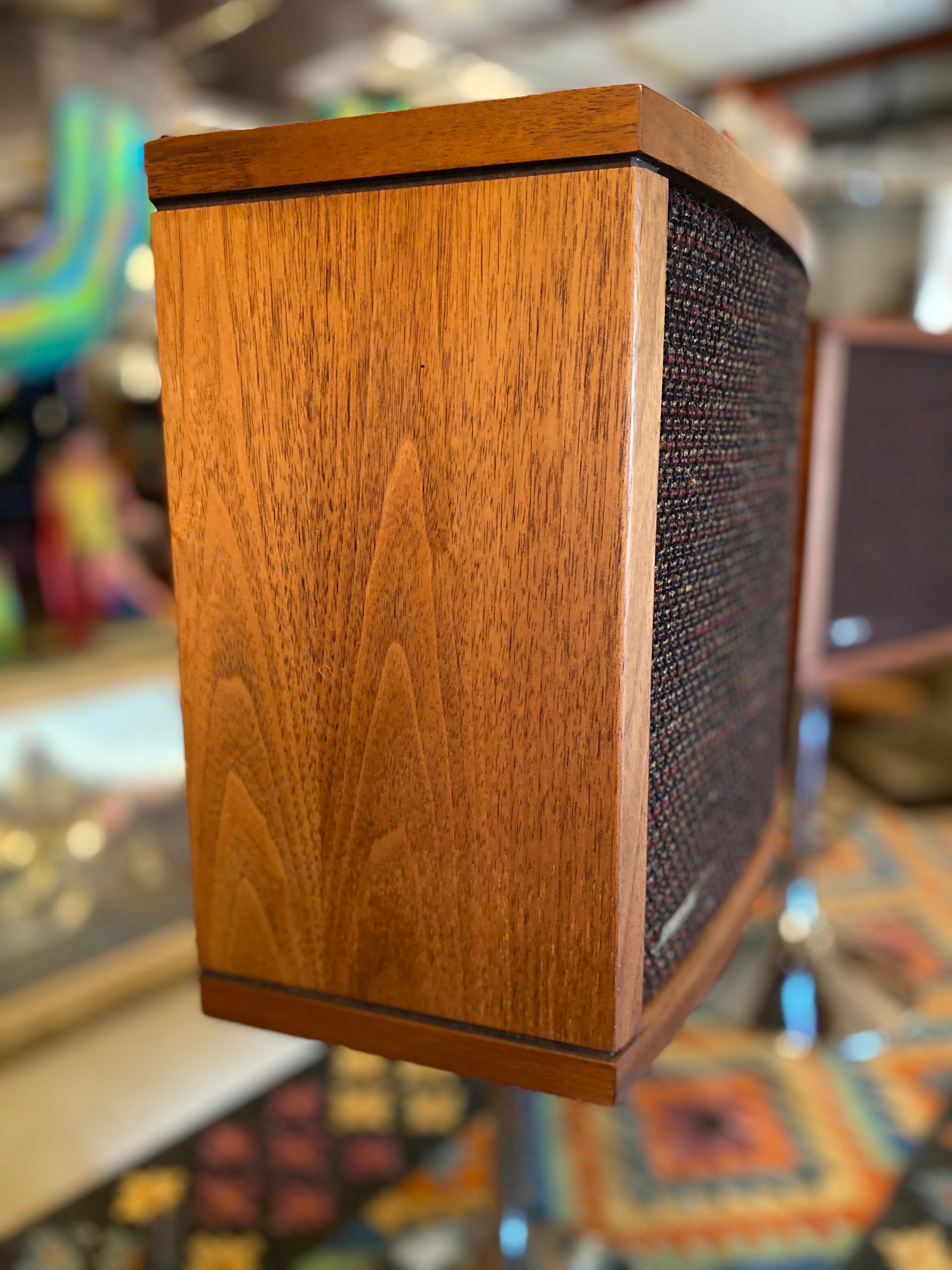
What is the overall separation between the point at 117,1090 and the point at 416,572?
1.16 meters

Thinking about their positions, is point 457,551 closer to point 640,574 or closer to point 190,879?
point 640,574

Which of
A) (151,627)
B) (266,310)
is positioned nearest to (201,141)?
(266,310)

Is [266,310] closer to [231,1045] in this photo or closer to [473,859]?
[473,859]

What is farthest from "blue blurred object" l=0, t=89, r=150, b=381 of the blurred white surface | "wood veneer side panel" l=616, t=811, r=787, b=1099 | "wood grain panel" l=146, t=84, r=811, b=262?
"wood veneer side panel" l=616, t=811, r=787, b=1099

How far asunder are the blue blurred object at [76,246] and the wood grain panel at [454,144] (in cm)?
138

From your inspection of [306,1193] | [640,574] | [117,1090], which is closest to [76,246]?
[117,1090]

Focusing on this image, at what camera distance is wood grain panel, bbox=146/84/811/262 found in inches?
13.7

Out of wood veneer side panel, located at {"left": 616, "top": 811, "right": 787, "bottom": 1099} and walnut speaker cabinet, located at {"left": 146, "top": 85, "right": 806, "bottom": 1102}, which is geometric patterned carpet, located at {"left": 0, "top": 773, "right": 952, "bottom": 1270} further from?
walnut speaker cabinet, located at {"left": 146, "top": 85, "right": 806, "bottom": 1102}

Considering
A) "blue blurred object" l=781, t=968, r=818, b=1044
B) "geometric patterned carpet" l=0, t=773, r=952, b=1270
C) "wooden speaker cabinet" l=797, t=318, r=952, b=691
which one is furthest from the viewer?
"blue blurred object" l=781, t=968, r=818, b=1044

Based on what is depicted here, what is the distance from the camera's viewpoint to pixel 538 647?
39 centimetres

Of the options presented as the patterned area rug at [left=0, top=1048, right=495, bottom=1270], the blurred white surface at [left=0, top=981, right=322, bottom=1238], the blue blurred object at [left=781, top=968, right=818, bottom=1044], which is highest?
the blue blurred object at [left=781, top=968, right=818, bottom=1044]

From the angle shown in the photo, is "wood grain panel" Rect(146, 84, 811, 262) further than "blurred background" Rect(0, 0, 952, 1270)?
Result: No

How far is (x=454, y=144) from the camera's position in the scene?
1.21 feet

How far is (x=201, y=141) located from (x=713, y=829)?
1.42ft
